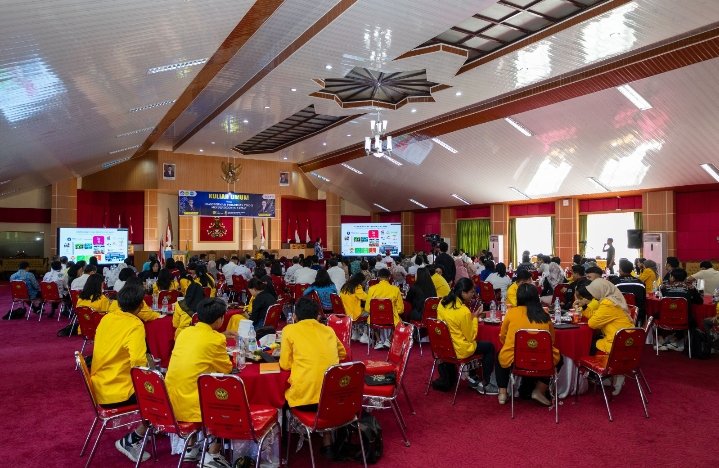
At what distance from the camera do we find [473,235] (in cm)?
2164

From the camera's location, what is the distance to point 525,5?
308 inches

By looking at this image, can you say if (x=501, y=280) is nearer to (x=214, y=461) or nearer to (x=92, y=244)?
(x=214, y=461)

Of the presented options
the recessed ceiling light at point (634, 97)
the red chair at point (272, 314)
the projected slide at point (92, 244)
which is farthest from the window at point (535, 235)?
the red chair at point (272, 314)

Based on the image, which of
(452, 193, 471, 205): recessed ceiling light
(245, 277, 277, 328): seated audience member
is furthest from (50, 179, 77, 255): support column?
(245, 277, 277, 328): seated audience member

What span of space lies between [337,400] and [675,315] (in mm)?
5568

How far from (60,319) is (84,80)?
5.37 metres

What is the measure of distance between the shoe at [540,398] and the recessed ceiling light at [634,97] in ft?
23.5

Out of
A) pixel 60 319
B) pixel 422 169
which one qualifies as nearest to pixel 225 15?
pixel 60 319

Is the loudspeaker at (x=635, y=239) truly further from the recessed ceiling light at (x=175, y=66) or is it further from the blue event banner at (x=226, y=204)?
the blue event banner at (x=226, y=204)

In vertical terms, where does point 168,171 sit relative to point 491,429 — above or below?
above

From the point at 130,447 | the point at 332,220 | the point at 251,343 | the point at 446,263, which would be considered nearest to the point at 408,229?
the point at 332,220

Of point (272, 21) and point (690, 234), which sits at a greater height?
point (272, 21)

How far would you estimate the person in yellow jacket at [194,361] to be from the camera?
3.42 meters

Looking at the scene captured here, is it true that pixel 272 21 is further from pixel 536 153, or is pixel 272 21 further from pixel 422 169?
pixel 422 169
